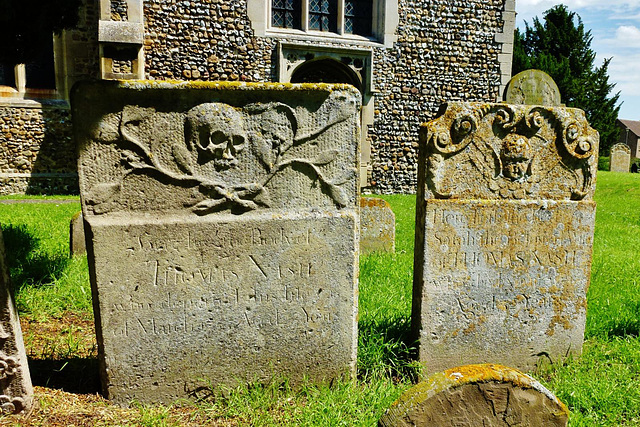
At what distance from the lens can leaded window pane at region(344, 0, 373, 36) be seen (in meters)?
12.4

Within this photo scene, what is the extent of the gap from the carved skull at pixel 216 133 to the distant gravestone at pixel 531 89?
3444mm

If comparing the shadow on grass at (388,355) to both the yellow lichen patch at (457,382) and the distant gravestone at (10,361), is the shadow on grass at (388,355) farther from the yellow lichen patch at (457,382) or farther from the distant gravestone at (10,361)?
the distant gravestone at (10,361)

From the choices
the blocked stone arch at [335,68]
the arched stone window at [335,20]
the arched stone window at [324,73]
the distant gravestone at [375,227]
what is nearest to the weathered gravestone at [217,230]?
the distant gravestone at [375,227]

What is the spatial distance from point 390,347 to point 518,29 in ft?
86.3

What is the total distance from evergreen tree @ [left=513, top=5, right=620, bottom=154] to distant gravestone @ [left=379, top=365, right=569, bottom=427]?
922 inches

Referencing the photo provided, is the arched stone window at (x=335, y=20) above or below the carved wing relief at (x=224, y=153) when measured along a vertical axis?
above

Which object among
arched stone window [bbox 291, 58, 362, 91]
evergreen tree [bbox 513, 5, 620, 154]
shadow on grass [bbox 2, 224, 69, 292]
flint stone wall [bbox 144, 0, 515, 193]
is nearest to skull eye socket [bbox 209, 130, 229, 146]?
shadow on grass [bbox 2, 224, 69, 292]

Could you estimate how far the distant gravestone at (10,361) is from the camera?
2.25 metres

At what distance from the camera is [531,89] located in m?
4.91

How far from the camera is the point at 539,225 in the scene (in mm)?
3076

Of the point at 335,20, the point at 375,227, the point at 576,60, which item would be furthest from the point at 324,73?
the point at 576,60

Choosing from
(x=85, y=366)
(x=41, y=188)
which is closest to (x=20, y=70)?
(x=41, y=188)

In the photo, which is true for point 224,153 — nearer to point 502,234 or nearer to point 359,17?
point 502,234

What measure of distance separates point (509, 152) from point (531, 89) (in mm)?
2361
